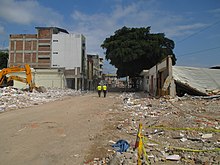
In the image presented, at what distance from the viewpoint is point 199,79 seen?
48.5 ft

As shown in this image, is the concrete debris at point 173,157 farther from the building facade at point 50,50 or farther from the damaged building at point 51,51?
the building facade at point 50,50

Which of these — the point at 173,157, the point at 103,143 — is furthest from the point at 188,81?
the point at 173,157

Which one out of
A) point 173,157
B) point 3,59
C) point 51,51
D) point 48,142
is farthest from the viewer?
point 3,59

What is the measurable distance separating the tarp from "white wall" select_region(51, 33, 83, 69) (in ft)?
88.4

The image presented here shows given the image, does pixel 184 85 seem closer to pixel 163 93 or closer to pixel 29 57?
pixel 163 93

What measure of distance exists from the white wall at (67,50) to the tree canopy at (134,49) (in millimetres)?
10043

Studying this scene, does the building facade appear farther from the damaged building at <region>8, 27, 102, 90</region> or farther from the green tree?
the green tree

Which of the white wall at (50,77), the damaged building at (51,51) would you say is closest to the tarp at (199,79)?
the white wall at (50,77)

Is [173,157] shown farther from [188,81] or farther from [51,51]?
[51,51]

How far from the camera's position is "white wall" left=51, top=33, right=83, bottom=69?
130ft

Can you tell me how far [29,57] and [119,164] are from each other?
4294 centimetres

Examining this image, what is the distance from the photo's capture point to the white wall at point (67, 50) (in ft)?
130

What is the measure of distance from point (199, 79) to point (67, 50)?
3008 centimetres

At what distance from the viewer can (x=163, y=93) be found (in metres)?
14.8
